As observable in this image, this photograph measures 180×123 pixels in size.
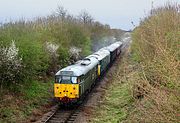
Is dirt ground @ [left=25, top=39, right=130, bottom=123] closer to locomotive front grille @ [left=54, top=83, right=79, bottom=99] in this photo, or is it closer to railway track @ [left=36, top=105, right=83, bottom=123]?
railway track @ [left=36, top=105, right=83, bottom=123]

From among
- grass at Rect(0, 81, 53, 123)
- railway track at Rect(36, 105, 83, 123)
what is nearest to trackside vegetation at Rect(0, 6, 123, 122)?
grass at Rect(0, 81, 53, 123)

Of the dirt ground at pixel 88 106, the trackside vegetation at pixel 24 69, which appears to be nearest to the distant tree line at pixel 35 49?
the trackside vegetation at pixel 24 69

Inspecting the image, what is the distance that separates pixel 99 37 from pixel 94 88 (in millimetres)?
41947

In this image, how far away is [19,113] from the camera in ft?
63.8

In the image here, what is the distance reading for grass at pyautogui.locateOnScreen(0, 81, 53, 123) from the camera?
18750 millimetres

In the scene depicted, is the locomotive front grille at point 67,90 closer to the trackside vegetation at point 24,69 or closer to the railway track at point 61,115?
the railway track at point 61,115

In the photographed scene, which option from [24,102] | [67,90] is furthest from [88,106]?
[24,102]

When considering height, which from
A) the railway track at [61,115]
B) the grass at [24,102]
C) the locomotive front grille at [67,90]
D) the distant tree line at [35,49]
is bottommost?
the railway track at [61,115]

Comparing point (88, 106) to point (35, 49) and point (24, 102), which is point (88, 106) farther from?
point (35, 49)

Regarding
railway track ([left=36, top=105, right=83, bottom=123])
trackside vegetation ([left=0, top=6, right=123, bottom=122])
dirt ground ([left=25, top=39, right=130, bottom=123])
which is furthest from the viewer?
trackside vegetation ([left=0, top=6, right=123, bottom=122])

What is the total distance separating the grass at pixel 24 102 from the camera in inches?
738

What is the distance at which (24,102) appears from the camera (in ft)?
70.1

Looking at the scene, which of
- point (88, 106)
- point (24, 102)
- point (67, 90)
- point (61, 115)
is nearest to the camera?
point (61, 115)

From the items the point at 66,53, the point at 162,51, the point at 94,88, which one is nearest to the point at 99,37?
the point at 66,53
